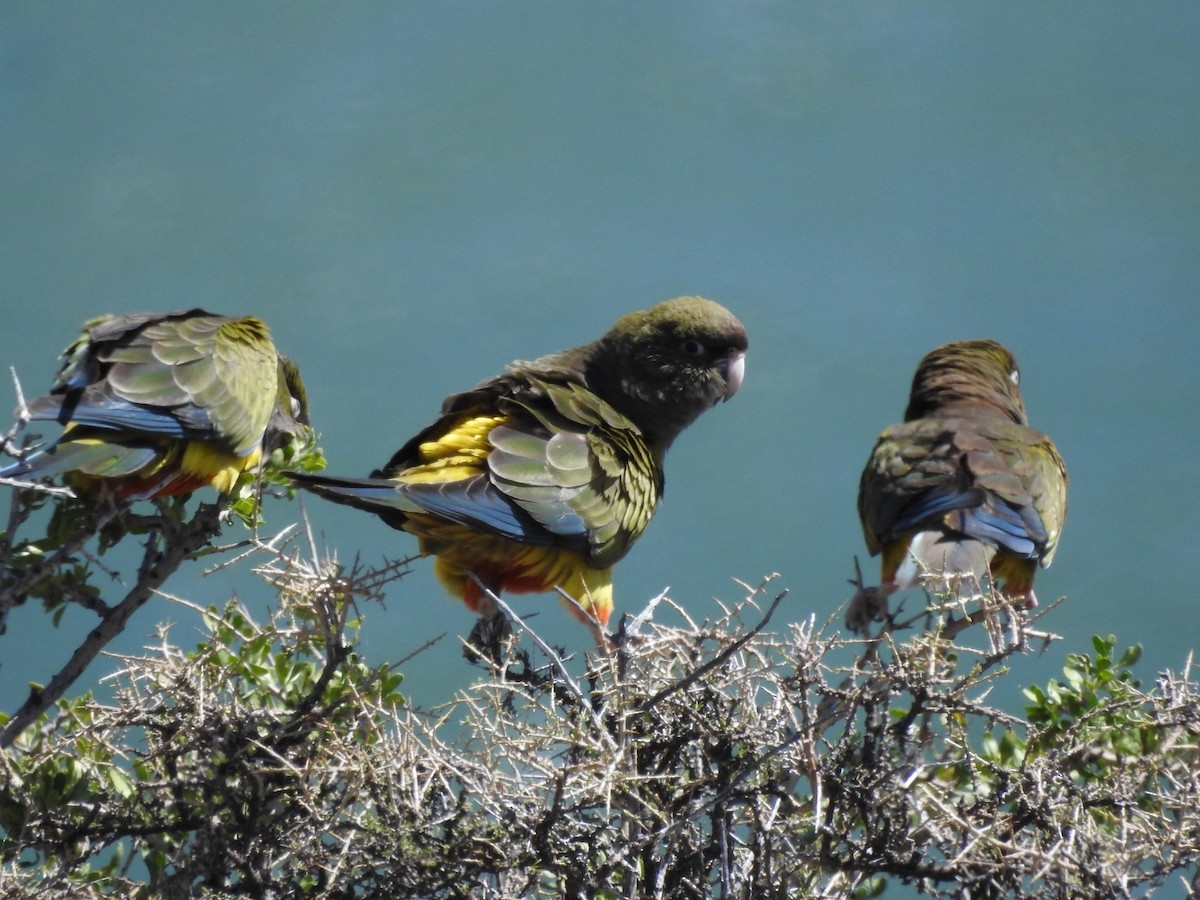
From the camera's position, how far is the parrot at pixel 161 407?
8.92 ft

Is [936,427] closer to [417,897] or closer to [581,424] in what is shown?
[581,424]

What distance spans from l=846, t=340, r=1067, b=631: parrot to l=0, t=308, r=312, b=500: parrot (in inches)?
53.5

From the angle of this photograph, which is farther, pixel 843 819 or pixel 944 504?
pixel 944 504

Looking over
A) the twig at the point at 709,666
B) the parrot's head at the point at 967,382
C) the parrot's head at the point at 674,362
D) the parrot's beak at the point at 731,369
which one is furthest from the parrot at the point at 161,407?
the parrot's head at the point at 967,382

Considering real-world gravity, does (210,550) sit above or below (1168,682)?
below

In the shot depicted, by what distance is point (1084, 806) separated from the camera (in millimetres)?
2133

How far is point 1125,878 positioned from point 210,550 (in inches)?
68.4

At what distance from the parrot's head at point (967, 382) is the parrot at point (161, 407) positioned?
1.66m

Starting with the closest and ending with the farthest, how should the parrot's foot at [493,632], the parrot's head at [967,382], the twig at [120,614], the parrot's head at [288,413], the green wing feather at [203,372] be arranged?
the twig at [120,614] < the green wing feather at [203,372] < the parrot's foot at [493,632] < the parrot's head at [288,413] < the parrot's head at [967,382]

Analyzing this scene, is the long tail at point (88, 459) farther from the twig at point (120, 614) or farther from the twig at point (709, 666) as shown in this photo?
the twig at point (709, 666)

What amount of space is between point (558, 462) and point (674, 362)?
60 centimetres

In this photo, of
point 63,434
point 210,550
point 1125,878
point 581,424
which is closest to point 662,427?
point 581,424

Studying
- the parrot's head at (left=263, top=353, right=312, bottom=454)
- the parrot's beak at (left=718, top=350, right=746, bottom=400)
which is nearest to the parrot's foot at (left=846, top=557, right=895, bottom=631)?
the parrot's beak at (left=718, top=350, right=746, bottom=400)

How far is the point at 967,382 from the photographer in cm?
372
